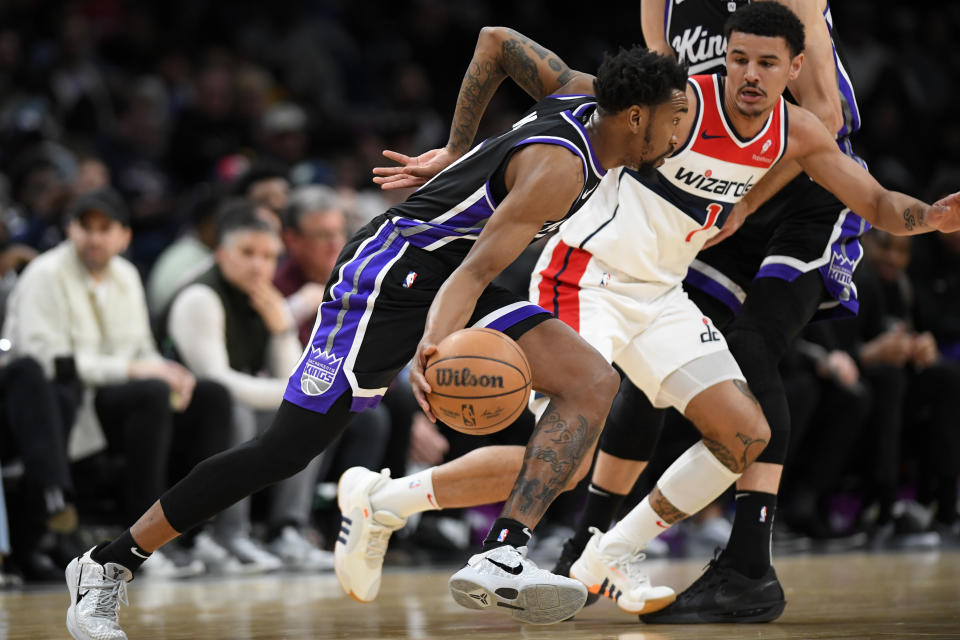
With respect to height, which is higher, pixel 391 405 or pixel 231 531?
pixel 391 405

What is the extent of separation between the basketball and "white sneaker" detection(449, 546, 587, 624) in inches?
14.7

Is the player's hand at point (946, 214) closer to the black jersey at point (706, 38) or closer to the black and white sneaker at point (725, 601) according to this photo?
the black jersey at point (706, 38)

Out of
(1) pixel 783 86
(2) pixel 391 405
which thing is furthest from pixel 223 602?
(1) pixel 783 86

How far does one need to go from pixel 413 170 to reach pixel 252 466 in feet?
3.58

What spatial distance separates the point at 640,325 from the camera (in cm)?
421

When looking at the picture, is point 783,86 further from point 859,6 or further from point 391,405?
point 859,6

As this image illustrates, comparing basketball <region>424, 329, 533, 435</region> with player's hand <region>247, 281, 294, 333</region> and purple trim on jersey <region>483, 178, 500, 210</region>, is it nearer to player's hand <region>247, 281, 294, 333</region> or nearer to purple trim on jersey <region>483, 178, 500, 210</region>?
purple trim on jersey <region>483, 178, 500, 210</region>

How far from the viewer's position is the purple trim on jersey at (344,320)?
143 inches

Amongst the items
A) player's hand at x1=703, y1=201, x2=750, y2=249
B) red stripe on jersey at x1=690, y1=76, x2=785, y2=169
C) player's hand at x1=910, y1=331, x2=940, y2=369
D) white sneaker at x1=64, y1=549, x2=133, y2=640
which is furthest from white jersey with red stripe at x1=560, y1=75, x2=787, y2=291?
player's hand at x1=910, y1=331, x2=940, y2=369

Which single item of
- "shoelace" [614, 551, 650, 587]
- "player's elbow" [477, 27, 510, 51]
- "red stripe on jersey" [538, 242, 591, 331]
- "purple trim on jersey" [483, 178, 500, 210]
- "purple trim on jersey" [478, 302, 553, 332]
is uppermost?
"player's elbow" [477, 27, 510, 51]

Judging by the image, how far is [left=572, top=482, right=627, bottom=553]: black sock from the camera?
4.51 m

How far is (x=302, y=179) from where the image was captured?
9023 mm

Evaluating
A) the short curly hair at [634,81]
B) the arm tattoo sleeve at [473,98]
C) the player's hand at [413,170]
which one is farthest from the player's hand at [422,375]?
the arm tattoo sleeve at [473,98]

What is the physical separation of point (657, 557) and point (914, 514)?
1.87 metres
